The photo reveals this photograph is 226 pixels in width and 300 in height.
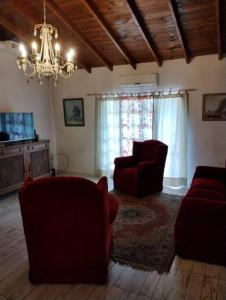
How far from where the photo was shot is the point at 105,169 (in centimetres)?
563

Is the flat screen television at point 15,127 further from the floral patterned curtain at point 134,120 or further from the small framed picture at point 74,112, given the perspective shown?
the floral patterned curtain at point 134,120

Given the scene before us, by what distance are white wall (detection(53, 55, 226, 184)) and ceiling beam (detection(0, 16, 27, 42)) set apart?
4.79 feet

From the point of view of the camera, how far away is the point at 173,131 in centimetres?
485

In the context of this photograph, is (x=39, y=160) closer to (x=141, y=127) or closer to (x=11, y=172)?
(x=11, y=172)

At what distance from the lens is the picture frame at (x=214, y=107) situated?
4.45 meters

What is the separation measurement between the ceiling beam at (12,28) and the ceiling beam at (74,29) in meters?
0.96

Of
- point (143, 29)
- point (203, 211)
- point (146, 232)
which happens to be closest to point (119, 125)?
point (143, 29)

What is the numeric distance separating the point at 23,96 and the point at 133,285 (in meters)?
4.32

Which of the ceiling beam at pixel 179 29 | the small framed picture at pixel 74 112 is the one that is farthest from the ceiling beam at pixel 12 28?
Result: the ceiling beam at pixel 179 29

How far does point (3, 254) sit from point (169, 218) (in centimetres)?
210

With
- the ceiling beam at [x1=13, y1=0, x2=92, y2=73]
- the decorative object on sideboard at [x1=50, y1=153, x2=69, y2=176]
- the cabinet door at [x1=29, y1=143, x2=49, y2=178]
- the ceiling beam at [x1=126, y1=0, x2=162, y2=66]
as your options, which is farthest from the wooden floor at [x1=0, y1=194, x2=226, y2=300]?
the decorative object on sideboard at [x1=50, y1=153, x2=69, y2=176]

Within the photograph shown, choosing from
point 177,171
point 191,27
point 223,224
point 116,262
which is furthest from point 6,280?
point 191,27

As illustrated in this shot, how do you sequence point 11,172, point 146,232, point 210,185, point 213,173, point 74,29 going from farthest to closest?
1. point 11,172
2. point 74,29
3. point 213,173
4. point 210,185
5. point 146,232

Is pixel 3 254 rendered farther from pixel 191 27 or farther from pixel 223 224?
pixel 191 27
